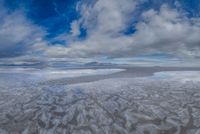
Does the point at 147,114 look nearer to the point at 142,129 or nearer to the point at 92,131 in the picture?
the point at 142,129

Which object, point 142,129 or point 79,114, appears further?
point 79,114

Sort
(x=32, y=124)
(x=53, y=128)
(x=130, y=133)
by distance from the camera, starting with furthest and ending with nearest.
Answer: (x=32, y=124)
(x=53, y=128)
(x=130, y=133)

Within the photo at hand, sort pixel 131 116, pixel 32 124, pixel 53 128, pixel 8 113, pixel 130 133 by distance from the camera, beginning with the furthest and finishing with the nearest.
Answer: pixel 8 113 → pixel 131 116 → pixel 32 124 → pixel 53 128 → pixel 130 133

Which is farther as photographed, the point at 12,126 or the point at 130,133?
the point at 12,126

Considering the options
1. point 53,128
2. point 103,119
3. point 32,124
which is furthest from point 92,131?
point 32,124

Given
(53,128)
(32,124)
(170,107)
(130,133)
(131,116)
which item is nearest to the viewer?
(130,133)

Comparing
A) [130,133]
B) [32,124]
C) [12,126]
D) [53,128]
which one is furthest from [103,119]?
[12,126]

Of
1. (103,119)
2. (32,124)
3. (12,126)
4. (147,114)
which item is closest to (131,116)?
(147,114)

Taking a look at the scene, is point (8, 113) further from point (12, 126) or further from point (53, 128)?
point (53, 128)
